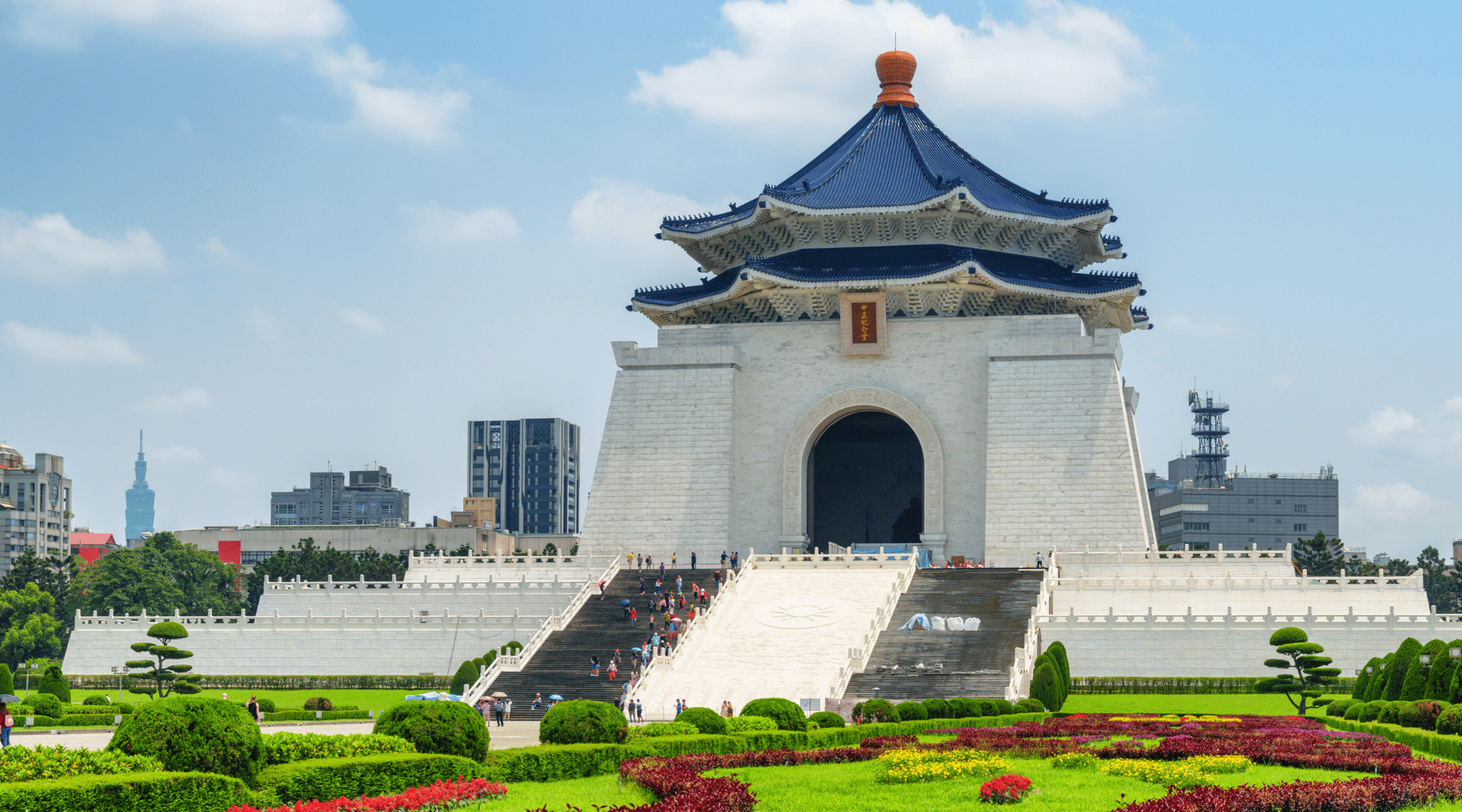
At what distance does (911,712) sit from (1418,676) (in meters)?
7.23

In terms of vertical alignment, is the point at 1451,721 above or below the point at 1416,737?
above

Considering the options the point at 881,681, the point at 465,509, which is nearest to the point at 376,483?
the point at 465,509

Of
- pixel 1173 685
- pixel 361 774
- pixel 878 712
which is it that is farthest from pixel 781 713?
pixel 1173 685

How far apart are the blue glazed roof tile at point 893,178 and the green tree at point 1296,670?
17.8 metres

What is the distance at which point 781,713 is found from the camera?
21.9 meters

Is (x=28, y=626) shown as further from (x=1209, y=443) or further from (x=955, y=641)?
(x=1209, y=443)

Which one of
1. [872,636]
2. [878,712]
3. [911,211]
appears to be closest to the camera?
[878,712]

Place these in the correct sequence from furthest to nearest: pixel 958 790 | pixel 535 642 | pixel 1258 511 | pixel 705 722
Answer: pixel 1258 511 → pixel 535 642 → pixel 705 722 → pixel 958 790

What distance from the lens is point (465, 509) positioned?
104 meters

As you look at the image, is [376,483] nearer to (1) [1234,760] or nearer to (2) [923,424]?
(2) [923,424]

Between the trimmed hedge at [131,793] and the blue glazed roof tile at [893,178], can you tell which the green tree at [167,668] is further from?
the trimmed hedge at [131,793]

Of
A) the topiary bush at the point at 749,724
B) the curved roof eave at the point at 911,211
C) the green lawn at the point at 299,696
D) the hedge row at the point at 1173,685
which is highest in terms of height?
the curved roof eave at the point at 911,211

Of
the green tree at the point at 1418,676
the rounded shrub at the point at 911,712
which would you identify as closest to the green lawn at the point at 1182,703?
the green tree at the point at 1418,676

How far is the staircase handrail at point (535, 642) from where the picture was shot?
3099 cm
